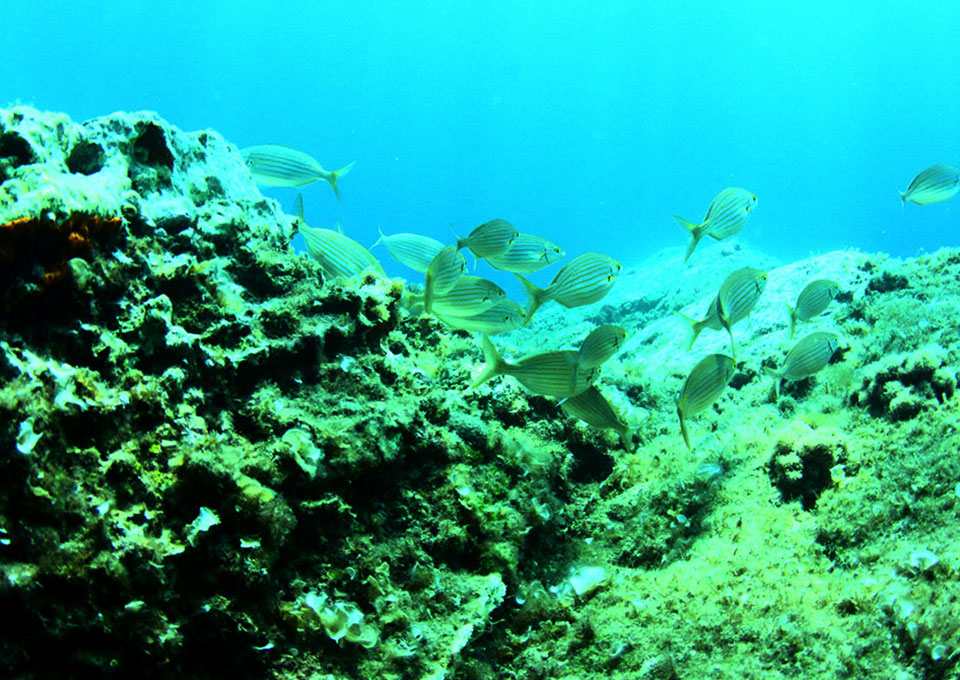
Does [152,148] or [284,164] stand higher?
[284,164]

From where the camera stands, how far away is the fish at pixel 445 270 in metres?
3.54

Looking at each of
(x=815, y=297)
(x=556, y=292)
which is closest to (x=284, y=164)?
(x=556, y=292)

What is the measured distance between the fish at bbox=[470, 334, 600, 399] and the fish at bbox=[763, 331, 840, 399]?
2298 mm

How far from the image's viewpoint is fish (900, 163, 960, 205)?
5520 millimetres

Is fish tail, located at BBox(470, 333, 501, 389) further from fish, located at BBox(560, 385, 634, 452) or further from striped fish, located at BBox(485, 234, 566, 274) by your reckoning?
striped fish, located at BBox(485, 234, 566, 274)

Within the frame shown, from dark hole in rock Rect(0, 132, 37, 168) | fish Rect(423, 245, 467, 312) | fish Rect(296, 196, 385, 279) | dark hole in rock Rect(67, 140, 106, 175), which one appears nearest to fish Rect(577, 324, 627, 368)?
A: fish Rect(423, 245, 467, 312)

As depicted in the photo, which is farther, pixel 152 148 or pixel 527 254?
pixel 527 254

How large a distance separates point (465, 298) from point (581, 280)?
3.38 feet

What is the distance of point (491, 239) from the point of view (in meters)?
4.25

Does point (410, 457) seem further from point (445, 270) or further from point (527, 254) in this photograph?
point (527, 254)

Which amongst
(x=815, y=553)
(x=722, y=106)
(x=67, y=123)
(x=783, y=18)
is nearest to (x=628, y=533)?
(x=815, y=553)

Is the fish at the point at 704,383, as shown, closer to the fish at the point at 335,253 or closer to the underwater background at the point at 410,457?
the underwater background at the point at 410,457

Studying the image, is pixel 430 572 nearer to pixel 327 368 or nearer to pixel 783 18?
pixel 327 368

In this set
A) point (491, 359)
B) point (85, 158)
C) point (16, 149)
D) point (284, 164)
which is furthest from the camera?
point (284, 164)
